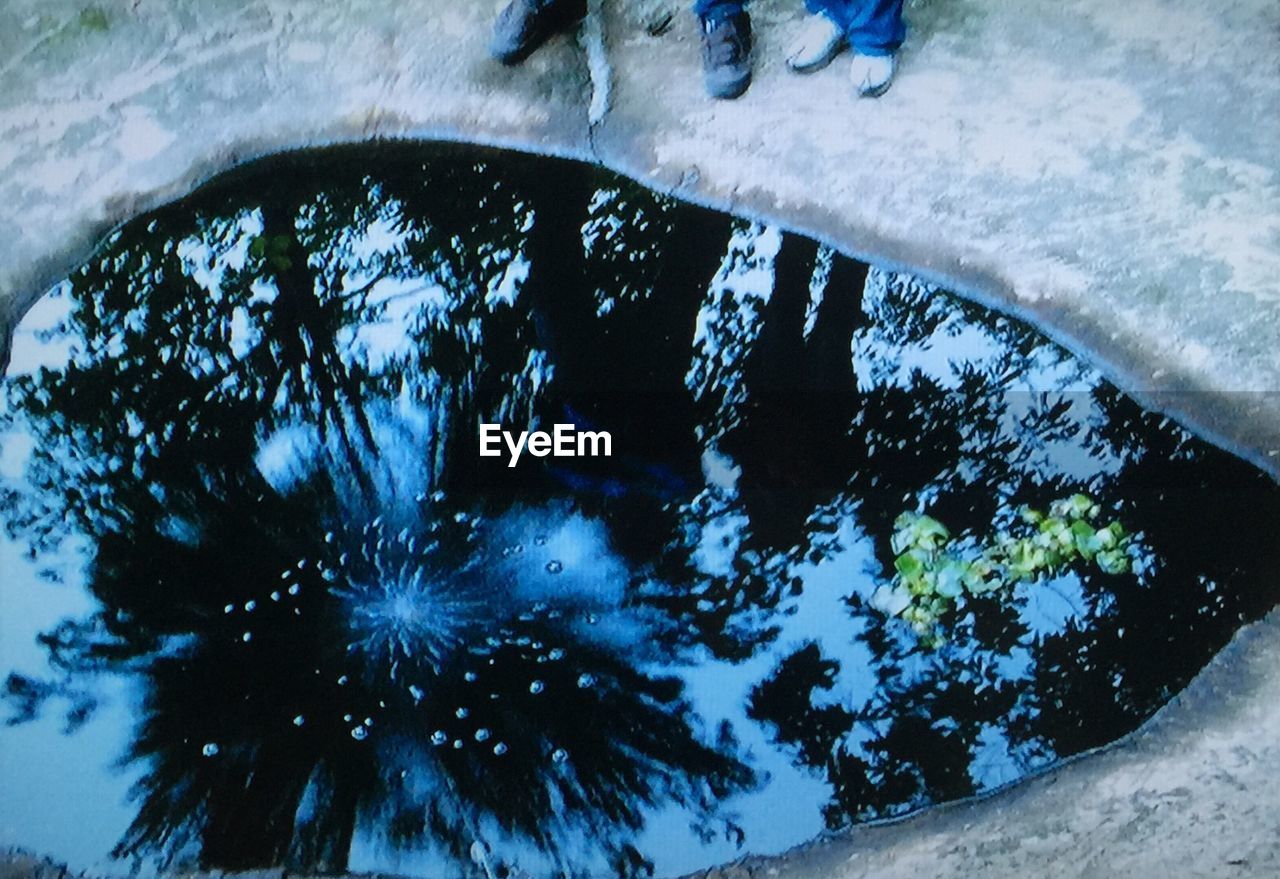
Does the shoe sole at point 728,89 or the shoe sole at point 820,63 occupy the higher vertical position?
the shoe sole at point 820,63

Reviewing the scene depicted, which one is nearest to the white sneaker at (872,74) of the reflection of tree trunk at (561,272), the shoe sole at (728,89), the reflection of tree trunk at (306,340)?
the shoe sole at (728,89)

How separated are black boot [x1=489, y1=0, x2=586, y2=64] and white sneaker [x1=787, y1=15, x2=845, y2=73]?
0.76 meters

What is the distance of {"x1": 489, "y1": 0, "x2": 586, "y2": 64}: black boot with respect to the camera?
3029mm

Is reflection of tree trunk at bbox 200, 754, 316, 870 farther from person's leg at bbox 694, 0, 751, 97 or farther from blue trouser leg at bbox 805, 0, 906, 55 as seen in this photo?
blue trouser leg at bbox 805, 0, 906, 55

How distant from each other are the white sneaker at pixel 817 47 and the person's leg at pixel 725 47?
0.50 ft

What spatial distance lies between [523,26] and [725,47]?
0.64m

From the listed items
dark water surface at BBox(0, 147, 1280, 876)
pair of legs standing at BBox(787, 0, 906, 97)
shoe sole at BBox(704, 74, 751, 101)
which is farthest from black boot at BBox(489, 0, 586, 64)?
pair of legs standing at BBox(787, 0, 906, 97)

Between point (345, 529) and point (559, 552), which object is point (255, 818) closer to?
point (345, 529)

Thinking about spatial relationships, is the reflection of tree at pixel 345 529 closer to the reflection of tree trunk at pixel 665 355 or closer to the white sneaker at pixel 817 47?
the reflection of tree trunk at pixel 665 355

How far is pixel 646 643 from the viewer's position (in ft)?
6.39

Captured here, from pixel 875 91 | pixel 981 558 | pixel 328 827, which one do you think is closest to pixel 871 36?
pixel 875 91

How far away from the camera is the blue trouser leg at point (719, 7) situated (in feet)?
9.80

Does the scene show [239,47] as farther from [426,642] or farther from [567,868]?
[567,868]

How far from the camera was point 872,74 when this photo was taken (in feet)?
9.50
